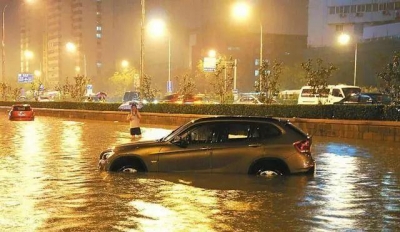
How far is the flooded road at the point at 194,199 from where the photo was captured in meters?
7.56

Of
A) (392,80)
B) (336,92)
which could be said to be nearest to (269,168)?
(392,80)

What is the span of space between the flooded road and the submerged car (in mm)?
250

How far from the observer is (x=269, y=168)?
11.3 meters

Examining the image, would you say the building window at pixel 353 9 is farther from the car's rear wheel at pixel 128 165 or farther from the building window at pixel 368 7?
the car's rear wheel at pixel 128 165

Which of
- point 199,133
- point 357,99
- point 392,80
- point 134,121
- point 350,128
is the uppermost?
point 392,80

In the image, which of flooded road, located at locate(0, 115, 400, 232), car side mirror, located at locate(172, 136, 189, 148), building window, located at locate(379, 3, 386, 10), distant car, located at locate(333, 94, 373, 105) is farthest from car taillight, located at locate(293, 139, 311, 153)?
building window, located at locate(379, 3, 386, 10)

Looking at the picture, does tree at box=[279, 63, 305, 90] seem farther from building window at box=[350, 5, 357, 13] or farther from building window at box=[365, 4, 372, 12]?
building window at box=[365, 4, 372, 12]

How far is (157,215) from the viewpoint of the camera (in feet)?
26.5

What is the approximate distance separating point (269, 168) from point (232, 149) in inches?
34.8

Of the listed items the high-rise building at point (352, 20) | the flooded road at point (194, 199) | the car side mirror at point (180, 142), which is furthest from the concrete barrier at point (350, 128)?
the high-rise building at point (352, 20)

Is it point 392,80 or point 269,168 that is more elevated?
point 392,80

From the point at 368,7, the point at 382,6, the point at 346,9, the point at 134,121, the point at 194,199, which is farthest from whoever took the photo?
the point at 346,9

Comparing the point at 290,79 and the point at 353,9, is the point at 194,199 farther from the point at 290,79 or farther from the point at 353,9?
the point at 353,9

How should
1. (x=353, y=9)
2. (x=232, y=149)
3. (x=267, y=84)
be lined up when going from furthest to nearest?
(x=353, y=9), (x=267, y=84), (x=232, y=149)
